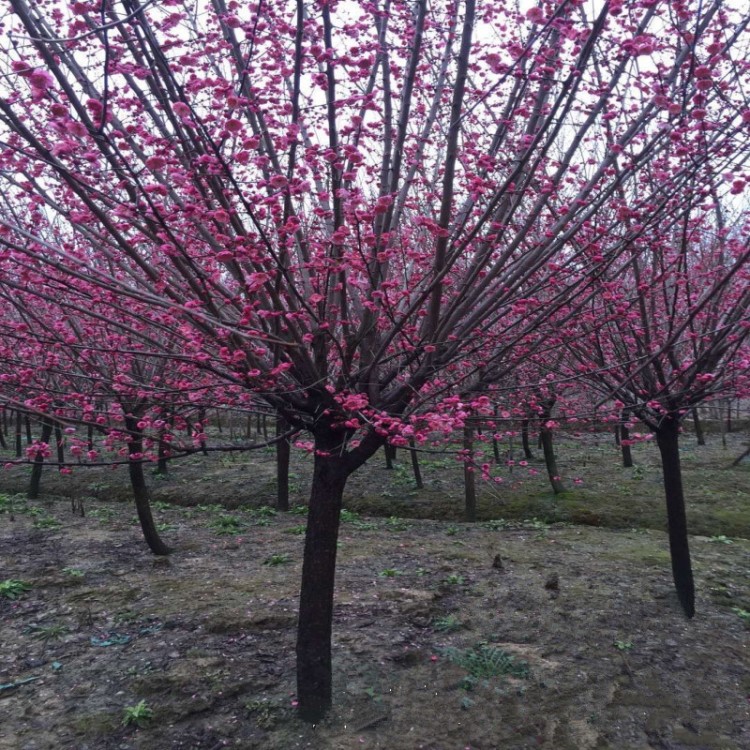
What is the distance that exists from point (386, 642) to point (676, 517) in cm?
389

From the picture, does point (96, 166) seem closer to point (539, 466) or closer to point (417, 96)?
point (417, 96)

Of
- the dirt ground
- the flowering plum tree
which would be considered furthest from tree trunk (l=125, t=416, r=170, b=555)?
the flowering plum tree

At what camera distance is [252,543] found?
415 inches

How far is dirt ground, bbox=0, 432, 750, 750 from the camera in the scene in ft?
16.6

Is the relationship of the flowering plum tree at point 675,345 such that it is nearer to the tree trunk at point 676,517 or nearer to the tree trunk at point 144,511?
the tree trunk at point 676,517

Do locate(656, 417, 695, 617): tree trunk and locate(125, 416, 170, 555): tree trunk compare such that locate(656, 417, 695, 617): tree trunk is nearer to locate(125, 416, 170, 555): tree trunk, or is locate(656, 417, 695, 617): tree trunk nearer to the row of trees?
the row of trees

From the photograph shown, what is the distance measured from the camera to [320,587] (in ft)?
17.1

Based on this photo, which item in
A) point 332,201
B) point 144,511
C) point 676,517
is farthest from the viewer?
point 144,511

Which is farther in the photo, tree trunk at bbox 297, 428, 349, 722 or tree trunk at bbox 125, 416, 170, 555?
tree trunk at bbox 125, 416, 170, 555

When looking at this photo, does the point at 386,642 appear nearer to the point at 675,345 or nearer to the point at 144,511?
the point at 675,345

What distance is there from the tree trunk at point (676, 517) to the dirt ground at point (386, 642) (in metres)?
0.27

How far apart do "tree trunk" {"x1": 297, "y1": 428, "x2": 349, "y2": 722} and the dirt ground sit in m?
0.28

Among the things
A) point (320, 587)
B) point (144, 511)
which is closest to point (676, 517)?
point (320, 587)

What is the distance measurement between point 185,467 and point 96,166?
1519 centimetres
